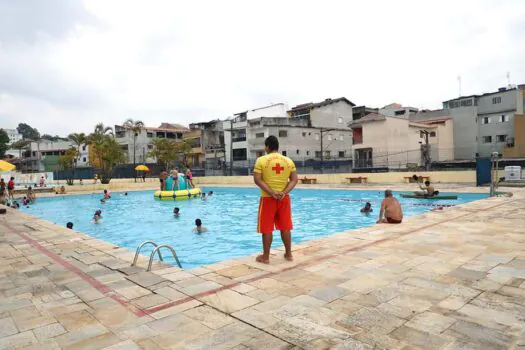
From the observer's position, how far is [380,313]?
343 cm

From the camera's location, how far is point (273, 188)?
5.30 meters

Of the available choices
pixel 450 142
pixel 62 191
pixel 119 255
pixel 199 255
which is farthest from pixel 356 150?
pixel 119 255

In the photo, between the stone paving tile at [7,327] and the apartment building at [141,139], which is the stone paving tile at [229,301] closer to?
the stone paving tile at [7,327]

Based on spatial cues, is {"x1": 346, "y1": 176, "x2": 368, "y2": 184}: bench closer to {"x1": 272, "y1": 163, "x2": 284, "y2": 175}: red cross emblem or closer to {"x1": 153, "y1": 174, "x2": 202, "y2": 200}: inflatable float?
{"x1": 153, "y1": 174, "x2": 202, "y2": 200}: inflatable float

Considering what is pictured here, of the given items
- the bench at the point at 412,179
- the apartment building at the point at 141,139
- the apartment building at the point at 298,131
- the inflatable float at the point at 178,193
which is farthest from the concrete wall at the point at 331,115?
the inflatable float at the point at 178,193

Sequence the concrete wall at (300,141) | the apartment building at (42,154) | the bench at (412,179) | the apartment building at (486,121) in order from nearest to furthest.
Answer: the bench at (412,179) < the apartment building at (486,121) < the concrete wall at (300,141) < the apartment building at (42,154)

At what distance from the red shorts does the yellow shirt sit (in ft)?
0.48

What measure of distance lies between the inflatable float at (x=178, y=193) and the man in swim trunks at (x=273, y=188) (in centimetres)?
1789

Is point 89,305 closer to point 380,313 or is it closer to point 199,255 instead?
point 380,313

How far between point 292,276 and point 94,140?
1864 inches

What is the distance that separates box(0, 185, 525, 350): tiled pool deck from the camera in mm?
3000

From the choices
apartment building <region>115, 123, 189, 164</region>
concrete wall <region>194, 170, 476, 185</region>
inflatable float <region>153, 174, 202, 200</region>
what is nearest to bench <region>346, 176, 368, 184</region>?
concrete wall <region>194, 170, 476, 185</region>

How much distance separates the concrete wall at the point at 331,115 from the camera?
51.3 meters

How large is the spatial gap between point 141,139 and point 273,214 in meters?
61.4
